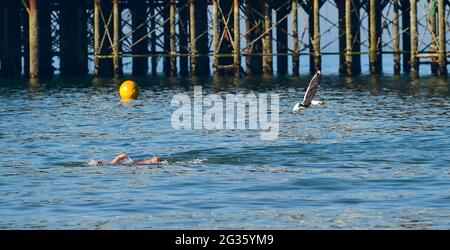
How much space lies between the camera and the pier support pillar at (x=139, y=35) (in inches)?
2960

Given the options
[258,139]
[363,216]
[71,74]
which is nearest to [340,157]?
[258,139]

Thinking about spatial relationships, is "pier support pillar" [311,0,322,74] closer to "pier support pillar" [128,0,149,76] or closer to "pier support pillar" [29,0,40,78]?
"pier support pillar" [128,0,149,76]

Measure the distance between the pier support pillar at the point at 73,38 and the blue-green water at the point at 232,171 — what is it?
25330 millimetres

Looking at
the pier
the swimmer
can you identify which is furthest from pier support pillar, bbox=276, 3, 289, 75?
the swimmer

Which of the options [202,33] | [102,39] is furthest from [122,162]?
[202,33]

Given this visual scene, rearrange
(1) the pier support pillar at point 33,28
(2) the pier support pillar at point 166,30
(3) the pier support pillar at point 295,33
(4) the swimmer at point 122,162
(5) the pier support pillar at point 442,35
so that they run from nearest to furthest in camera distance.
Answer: (4) the swimmer at point 122,162 → (5) the pier support pillar at point 442,35 → (3) the pier support pillar at point 295,33 → (1) the pier support pillar at point 33,28 → (2) the pier support pillar at point 166,30

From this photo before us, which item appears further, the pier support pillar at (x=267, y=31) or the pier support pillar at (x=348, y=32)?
the pier support pillar at (x=267, y=31)

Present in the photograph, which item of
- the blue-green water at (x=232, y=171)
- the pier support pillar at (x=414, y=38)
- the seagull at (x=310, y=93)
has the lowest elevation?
the blue-green water at (x=232, y=171)

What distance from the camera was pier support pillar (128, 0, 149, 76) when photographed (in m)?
75.2

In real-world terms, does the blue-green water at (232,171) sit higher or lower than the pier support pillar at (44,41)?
lower

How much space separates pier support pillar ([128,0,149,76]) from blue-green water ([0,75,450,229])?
1113 inches

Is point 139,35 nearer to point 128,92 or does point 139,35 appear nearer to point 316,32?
point 316,32

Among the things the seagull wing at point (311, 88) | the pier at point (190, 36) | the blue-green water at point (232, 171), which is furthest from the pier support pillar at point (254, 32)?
the seagull wing at point (311, 88)

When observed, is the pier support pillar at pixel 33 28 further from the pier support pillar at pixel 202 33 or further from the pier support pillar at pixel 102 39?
the pier support pillar at pixel 202 33
